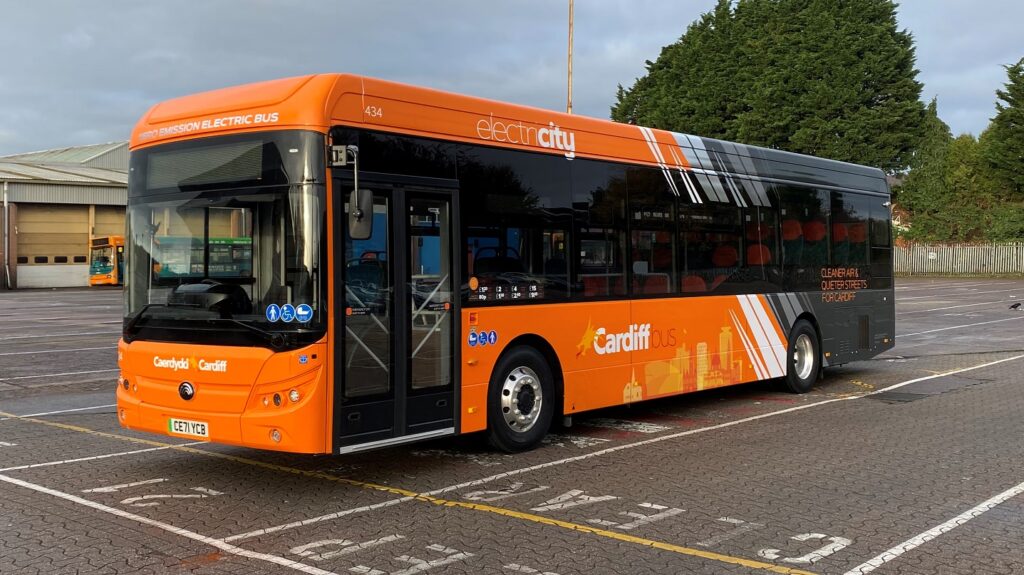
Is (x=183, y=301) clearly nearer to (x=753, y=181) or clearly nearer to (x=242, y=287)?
(x=242, y=287)

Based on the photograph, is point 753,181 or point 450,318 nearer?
point 450,318

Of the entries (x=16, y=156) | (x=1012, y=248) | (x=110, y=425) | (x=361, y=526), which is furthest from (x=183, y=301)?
(x=16, y=156)

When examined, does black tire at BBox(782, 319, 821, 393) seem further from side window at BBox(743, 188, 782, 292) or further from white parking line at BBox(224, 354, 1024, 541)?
side window at BBox(743, 188, 782, 292)

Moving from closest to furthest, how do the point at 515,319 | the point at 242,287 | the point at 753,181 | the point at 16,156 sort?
1. the point at 242,287
2. the point at 515,319
3. the point at 753,181
4. the point at 16,156

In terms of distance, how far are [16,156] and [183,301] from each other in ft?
289

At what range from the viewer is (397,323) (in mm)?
7270

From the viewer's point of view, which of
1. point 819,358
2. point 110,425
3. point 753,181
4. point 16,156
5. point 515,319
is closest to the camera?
point 515,319

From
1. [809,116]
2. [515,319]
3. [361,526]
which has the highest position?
[809,116]

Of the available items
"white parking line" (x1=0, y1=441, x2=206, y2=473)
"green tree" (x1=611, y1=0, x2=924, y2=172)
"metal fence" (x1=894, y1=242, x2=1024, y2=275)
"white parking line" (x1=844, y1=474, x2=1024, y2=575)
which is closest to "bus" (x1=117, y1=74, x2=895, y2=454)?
"white parking line" (x1=0, y1=441, x2=206, y2=473)

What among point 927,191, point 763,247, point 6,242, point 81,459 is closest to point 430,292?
point 81,459

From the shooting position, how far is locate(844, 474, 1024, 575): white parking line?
5.37 meters

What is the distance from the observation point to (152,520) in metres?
6.31

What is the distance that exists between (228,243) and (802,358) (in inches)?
337

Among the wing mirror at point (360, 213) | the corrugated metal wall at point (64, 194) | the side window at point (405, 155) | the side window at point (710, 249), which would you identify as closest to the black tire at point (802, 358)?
the side window at point (710, 249)
